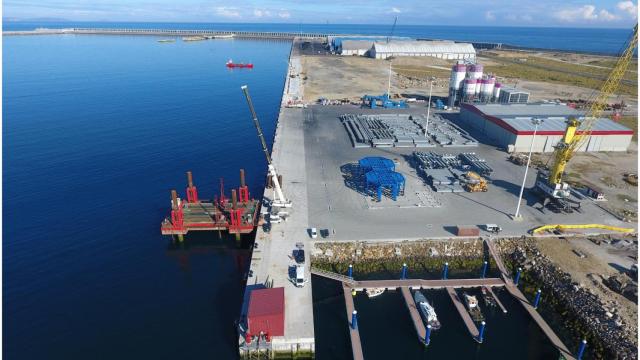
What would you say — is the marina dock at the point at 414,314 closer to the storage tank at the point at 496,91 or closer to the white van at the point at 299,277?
the white van at the point at 299,277

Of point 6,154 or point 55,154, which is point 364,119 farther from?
point 6,154

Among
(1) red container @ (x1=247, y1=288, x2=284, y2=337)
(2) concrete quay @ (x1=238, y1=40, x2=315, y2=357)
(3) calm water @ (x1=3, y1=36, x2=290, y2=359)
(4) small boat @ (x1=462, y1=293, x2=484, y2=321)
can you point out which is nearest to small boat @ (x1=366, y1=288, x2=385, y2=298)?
(2) concrete quay @ (x1=238, y1=40, x2=315, y2=357)

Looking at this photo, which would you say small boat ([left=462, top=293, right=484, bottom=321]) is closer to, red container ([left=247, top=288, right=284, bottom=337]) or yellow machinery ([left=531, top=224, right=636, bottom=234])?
yellow machinery ([left=531, top=224, right=636, bottom=234])

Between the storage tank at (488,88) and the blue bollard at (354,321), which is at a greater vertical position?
the storage tank at (488,88)

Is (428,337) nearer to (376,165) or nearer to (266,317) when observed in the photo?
(266,317)

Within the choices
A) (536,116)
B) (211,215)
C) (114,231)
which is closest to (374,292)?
(211,215)

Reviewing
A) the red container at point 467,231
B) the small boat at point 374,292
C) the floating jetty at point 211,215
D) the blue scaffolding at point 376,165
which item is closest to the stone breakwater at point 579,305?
the red container at point 467,231
